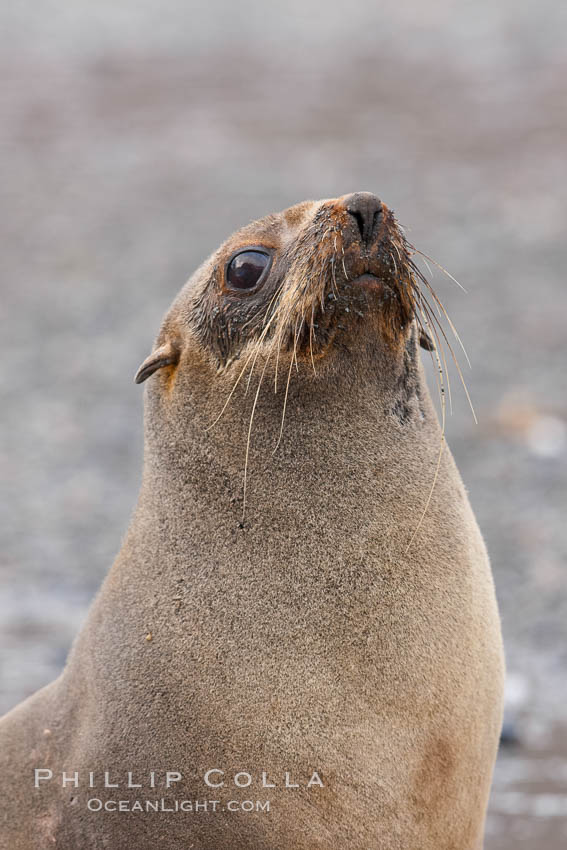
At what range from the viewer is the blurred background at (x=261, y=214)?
23.4ft

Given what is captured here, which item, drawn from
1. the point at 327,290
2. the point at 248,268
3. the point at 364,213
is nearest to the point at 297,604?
the point at 327,290

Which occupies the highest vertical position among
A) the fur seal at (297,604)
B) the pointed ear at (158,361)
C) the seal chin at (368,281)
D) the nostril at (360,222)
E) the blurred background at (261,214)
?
the blurred background at (261,214)

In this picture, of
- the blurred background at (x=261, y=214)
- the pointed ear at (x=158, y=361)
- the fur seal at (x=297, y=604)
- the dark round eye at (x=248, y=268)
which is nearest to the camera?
the fur seal at (x=297, y=604)

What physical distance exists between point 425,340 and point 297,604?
0.98 metres

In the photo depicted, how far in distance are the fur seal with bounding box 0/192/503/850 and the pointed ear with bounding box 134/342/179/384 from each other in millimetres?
20

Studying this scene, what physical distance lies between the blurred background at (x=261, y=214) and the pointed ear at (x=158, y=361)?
249 cm

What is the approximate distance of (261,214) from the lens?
14.7 metres

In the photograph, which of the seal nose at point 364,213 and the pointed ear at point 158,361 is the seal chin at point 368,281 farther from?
the pointed ear at point 158,361

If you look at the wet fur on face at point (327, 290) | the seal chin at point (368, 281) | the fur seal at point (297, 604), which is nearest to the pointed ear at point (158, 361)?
the fur seal at point (297, 604)

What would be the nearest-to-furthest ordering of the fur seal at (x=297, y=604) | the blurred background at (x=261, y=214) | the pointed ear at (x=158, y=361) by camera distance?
the fur seal at (x=297, y=604)
the pointed ear at (x=158, y=361)
the blurred background at (x=261, y=214)

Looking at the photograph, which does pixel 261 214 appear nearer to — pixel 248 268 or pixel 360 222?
pixel 248 268

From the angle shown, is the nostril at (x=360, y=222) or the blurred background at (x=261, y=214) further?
the blurred background at (x=261, y=214)

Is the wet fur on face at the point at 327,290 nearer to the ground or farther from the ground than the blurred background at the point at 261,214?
nearer to the ground

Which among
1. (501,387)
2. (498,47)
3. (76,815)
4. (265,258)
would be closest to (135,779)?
(76,815)
